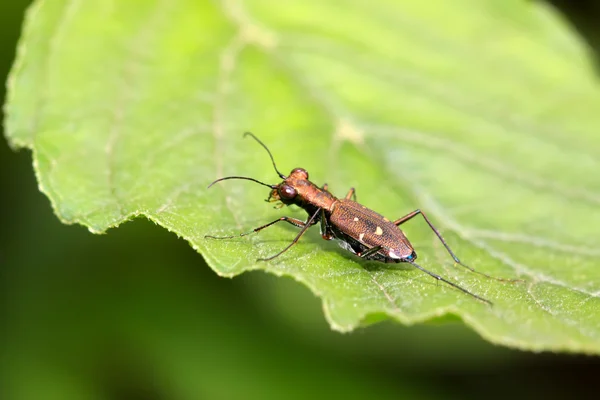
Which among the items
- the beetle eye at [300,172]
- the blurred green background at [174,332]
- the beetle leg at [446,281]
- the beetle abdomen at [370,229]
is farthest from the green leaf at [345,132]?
the blurred green background at [174,332]

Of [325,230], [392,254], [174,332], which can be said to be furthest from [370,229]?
[174,332]

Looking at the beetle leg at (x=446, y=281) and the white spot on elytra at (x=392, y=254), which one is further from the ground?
the white spot on elytra at (x=392, y=254)

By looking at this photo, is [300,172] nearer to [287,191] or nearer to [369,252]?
[287,191]

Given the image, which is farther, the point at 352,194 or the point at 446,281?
the point at 352,194

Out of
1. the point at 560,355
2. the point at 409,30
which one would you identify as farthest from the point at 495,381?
the point at 409,30

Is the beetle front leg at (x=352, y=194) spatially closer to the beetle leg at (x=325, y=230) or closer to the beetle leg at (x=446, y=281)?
the beetle leg at (x=325, y=230)

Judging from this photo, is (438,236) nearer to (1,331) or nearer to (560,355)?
(560,355)

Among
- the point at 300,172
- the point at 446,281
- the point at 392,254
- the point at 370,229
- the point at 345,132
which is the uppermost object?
the point at 345,132
